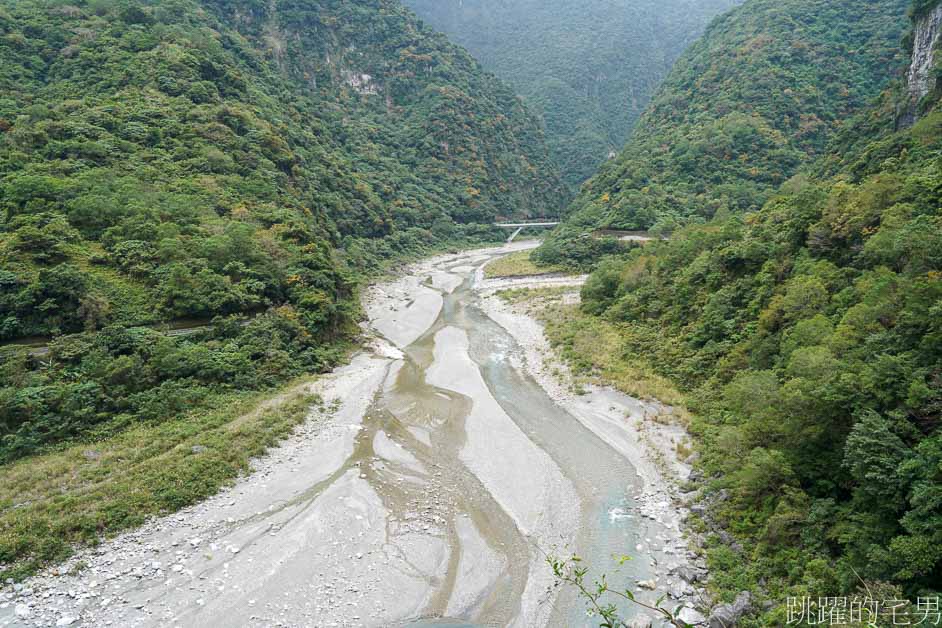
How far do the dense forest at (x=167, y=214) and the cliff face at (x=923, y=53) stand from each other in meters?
48.4

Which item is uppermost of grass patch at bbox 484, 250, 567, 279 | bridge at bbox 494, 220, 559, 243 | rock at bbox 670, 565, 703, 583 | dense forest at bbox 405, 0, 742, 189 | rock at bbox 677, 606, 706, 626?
dense forest at bbox 405, 0, 742, 189

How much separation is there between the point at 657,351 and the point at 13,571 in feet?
105

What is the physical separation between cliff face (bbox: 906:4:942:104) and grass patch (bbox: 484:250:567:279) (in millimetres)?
37275

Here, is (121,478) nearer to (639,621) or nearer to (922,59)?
(639,621)

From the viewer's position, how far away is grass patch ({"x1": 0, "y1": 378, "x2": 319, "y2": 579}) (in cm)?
1719

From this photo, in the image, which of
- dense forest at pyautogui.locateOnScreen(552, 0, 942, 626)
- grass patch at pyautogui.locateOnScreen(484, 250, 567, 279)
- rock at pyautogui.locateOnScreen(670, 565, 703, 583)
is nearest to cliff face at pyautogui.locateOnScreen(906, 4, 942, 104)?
dense forest at pyautogui.locateOnScreen(552, 0, 942, 626)

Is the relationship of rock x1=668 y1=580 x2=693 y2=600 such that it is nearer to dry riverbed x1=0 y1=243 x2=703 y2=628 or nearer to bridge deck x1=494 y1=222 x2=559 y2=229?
dry riverbed x1=0 y1=243 x2=703 y2=628

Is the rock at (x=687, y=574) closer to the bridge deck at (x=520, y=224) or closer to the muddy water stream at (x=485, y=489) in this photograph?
the muddy water stream at (x=485, y=489)

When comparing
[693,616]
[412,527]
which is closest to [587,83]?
[412,527]

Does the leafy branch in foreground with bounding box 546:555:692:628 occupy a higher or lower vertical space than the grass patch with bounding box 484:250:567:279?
lower

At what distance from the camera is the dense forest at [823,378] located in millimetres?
12953

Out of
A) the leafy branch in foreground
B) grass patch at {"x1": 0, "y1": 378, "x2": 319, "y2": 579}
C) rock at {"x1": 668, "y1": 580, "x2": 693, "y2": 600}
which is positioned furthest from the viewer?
grass patch at {"x1": 0, "y1": 378, "x2": 319, "y2": 579}

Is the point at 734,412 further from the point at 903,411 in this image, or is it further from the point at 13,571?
the point at 13,571

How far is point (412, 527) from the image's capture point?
18812mm
